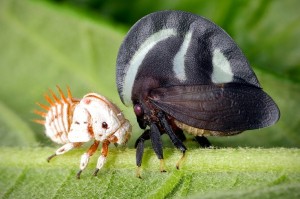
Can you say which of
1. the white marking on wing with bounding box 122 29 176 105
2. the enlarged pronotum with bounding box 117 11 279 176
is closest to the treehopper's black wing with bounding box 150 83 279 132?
the enlarged pronotum with bounding box 117 11 279 176

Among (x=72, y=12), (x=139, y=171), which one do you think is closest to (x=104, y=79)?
(x=72, y=12)

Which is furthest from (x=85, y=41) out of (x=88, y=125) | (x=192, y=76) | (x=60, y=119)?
(x=192, y=76)

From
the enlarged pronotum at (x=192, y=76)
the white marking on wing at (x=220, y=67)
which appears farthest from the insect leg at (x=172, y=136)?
the white marking on wing at (x=220, y=67)

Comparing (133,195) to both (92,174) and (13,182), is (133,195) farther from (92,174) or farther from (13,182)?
(13,182)

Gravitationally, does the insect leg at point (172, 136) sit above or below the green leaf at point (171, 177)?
above

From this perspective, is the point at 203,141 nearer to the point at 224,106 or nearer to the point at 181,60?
the point at 224,106

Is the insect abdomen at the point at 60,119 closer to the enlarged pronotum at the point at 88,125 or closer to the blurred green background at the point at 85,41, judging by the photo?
the enlarged pronotum at the point at 88,125
